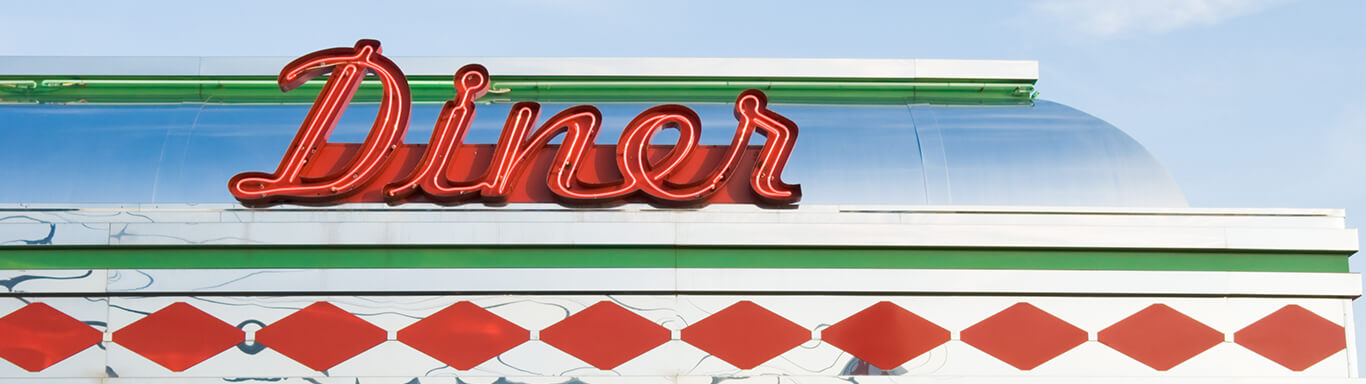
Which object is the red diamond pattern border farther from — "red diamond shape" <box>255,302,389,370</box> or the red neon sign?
the red neon sign

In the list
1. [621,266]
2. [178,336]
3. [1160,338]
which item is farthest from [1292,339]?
[178,336]

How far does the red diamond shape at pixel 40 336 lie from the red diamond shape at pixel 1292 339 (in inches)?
338

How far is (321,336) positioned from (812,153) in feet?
13.2

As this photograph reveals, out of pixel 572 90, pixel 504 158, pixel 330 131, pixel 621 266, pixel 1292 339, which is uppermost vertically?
pixel 572 90

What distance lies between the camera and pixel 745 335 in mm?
9875

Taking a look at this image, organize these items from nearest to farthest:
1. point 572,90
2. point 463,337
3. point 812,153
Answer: point 463,337
point 812,153
point 572,90

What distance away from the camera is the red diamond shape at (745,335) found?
9.84 m

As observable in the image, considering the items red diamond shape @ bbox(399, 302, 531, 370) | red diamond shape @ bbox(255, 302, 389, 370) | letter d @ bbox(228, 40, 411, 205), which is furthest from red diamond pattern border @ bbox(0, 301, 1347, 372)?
letter d @ bbox(228, 40, 411, 205)

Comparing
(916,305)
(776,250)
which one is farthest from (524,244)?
(916,305)

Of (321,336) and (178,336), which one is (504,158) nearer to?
(321,336)

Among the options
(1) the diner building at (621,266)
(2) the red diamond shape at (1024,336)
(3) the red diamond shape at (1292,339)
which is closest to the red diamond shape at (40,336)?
(1) the diner building at (621,266)

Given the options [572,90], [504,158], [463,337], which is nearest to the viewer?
[463,337]

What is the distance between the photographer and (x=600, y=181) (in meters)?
10.4

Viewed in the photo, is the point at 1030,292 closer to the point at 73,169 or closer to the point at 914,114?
the point at 914,114
